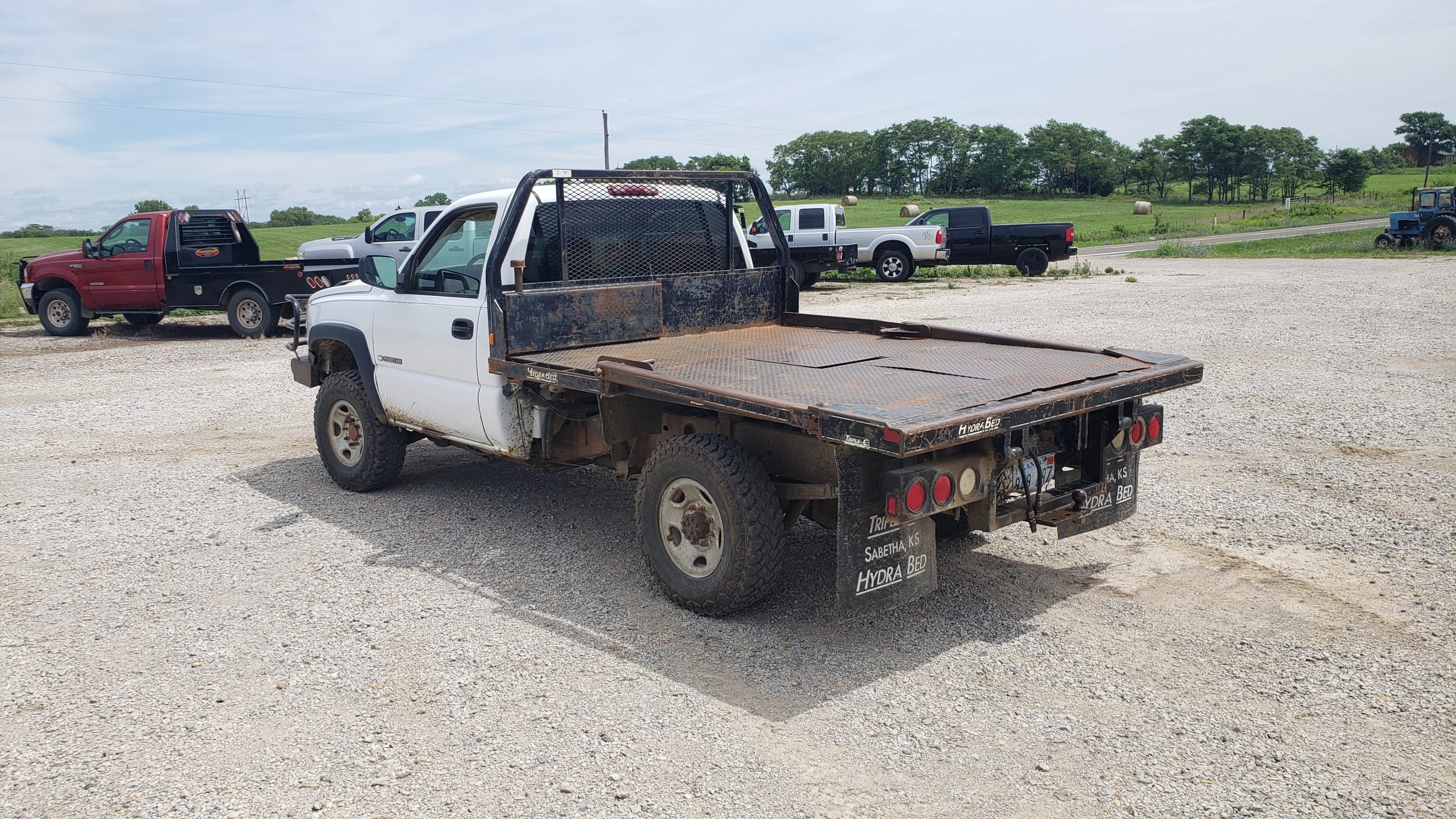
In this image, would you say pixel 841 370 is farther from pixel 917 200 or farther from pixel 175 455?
pixel 917 200

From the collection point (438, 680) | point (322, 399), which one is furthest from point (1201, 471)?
point (322, 399)

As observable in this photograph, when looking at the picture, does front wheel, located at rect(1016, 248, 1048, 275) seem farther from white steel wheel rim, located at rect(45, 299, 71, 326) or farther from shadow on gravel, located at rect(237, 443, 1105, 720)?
shadow on gravel, located at rect(237, 443, 1105, 720)

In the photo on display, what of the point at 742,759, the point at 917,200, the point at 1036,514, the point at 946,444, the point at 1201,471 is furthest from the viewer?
the point at 917,200

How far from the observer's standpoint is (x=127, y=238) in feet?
56.3

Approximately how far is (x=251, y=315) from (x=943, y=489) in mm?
15281

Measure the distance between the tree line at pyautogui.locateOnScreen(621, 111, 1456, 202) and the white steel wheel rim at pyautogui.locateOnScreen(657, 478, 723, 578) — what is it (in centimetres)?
10551

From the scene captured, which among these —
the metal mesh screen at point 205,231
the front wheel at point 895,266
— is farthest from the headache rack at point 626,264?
the front wheel at point 895,266

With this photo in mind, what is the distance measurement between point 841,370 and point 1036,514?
3.73 ft

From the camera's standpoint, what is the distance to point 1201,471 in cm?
733

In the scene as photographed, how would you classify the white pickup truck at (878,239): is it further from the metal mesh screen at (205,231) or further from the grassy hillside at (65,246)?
the grassy hillside at (65,246)

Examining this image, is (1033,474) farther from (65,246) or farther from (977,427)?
(65,246)

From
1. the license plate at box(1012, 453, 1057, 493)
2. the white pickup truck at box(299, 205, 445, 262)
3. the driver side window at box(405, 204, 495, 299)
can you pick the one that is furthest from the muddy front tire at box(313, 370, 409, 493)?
the white pickup truck at box(299, 205, 445, 262)

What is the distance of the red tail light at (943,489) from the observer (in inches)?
169

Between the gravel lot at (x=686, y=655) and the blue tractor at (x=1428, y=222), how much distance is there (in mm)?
28152
